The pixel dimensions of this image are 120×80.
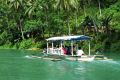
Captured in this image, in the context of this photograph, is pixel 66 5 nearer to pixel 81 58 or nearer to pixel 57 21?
pixel 57 21

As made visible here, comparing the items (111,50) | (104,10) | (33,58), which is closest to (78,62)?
(33,58)

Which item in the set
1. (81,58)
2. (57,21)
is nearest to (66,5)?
(57,21)

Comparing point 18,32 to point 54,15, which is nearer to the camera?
point 54,15

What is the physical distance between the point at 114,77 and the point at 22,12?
5065 cm

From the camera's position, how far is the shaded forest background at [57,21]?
63.8 metres

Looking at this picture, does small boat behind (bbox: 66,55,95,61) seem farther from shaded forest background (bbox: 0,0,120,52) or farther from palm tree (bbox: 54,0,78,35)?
palm tree (bbox: 54,0,78,35)

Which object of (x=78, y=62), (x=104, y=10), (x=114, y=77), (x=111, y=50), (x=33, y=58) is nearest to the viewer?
(x=114, y=77)

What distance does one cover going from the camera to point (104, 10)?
68375mm

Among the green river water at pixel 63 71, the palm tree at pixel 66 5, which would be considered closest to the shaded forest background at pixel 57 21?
the palm tree at pixel 66 5

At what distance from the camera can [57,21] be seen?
234ft

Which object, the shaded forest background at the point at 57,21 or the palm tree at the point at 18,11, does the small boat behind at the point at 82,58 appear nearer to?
the shaded forest background at the point at 57,21

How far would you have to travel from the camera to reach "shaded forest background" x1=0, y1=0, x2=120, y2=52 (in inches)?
2512

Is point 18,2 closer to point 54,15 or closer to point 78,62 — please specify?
point 54,15

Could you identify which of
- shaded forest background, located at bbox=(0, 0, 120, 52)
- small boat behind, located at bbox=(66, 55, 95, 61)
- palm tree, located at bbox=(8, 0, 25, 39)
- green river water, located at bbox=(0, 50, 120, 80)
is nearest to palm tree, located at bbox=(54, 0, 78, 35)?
shaded forest background, located at bbox=(0, 0, 120, 52)
